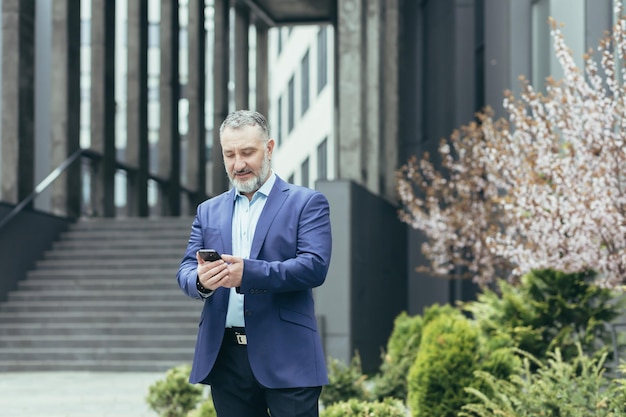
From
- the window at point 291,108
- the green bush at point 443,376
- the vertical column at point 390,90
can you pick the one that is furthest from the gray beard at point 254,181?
the window at point 291,108

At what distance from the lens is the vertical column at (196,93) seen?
33.2 m

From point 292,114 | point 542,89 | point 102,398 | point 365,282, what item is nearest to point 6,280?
point 365,282

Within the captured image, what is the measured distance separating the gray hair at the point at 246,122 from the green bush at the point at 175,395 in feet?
18.5

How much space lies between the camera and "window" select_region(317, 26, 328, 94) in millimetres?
47188

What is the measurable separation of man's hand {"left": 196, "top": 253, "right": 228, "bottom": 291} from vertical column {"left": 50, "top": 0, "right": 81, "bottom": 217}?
772 inches

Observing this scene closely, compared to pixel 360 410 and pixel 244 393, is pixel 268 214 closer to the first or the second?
pixel 244 393

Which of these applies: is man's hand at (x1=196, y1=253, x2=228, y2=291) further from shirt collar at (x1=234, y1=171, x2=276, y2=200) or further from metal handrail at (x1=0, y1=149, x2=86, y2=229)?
metal handrail at (x1=0, y1=149, x2=86, y2=229)

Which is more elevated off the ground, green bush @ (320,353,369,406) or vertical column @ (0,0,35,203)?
vertical column @ (0,0,35,203)

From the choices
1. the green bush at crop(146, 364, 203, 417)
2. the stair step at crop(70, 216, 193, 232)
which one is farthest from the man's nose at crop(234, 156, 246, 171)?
the stair step at crop(70, 216, 193, 232)

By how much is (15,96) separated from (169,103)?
10.7 meters

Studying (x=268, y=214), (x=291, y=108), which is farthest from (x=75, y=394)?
(x=291, y=108)

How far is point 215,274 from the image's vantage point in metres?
4.45

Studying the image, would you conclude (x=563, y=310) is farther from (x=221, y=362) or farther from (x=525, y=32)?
(x=525, y=32)

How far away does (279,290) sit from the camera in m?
4.62
